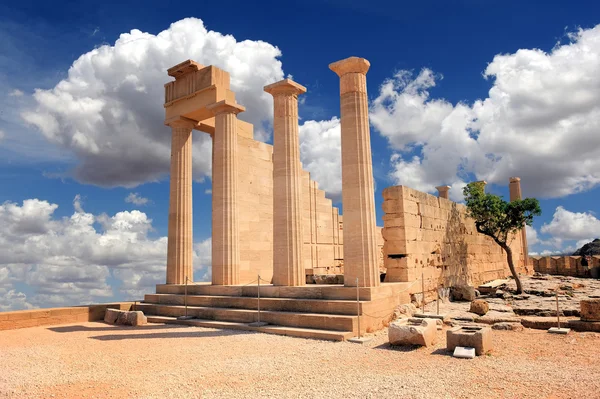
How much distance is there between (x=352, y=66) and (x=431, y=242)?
28.3 ft

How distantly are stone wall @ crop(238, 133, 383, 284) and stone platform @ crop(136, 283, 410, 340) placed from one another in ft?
10.7

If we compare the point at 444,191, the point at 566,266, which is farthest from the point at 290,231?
the point at 566,266

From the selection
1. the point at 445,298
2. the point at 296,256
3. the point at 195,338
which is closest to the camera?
the point at 195,338

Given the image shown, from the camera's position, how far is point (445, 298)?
18.8 meters

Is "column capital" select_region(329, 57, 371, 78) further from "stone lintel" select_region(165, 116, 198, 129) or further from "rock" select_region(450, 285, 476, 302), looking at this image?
"rock" select_region(450, 285, 476, 302)

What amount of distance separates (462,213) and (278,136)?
12.5m

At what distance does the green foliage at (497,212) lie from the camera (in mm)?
23484

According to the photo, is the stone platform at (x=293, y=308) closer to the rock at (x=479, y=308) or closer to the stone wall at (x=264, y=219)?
the rock at (x=479, y=308)

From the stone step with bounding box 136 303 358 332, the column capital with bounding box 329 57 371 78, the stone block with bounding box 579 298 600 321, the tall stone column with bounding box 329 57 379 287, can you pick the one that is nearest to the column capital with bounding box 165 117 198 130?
the stone step with bounding box 136 303 358 332

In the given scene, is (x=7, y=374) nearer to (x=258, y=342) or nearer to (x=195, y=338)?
(x=195, y=338)

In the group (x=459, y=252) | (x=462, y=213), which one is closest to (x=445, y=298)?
(x=459, y=252)

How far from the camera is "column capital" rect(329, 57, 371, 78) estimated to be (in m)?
13.9

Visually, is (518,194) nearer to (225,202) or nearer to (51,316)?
(225,202)

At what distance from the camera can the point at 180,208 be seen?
62.1ft
